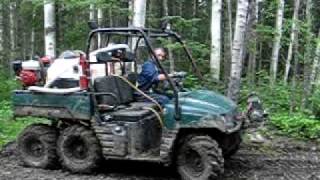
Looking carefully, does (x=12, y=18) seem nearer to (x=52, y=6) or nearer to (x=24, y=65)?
(x=52, y=6)

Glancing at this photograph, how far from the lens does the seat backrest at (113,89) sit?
8133mm

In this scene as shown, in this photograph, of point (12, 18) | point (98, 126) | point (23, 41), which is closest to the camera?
point (98, 126)

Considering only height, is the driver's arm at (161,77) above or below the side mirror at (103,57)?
below

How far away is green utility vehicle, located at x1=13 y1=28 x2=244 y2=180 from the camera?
7.43 m

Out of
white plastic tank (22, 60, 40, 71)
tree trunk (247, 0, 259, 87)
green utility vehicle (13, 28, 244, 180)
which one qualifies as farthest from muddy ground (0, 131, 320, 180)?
tree trunk (247, 0, 259, 87)

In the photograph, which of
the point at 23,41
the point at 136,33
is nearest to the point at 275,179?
the point at 136,33

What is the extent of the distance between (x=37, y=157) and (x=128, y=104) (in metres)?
1.63

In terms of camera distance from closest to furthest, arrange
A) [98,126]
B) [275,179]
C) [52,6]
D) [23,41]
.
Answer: [275,179] → [98,126] → [52,6] → [23,41]

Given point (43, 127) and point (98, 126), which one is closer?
point (98, 126)

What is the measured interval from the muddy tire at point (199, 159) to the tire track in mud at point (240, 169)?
437mm

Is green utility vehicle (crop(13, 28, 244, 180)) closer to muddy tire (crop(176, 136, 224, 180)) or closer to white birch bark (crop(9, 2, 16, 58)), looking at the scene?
muddy tire (crop(176, 136, 224, 180))

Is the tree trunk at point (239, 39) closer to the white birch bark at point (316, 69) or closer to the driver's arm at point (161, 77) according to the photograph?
the driver's arm at point (161, 77)

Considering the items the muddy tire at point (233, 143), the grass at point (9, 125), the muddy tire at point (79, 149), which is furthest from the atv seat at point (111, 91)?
the grass at point (9, 125)

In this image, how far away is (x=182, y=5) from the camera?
90.8ft
